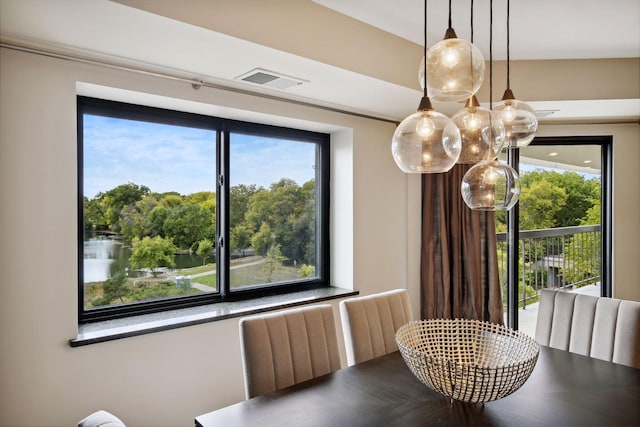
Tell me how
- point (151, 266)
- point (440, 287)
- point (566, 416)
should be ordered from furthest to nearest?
1. point (440, 287)
2. point (151, 266)
3. point (566, 416)

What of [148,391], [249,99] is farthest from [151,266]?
[249,99]

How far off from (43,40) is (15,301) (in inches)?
45.3

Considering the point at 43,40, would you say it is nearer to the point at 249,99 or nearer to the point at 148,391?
the point at 249,99

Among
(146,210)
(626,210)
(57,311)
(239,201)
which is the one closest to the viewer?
(57,311)

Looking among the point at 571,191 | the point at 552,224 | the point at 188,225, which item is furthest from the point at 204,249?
the point at 571,191

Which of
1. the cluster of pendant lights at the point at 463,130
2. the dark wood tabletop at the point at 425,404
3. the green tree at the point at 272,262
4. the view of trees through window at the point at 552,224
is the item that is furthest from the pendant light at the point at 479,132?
the view of trees through window at the point at 552,224

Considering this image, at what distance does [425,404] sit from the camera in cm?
150

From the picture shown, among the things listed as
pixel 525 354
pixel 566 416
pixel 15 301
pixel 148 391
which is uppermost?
pixel 15 301

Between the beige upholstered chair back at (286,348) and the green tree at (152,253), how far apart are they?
1093mm

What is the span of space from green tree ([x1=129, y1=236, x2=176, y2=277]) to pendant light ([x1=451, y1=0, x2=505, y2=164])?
1873mm

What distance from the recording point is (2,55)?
1949mm

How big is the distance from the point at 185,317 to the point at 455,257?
225cm

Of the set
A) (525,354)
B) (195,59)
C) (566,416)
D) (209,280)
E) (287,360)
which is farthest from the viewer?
(209,280)

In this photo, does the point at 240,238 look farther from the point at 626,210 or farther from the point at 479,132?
the point at 626,210
